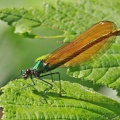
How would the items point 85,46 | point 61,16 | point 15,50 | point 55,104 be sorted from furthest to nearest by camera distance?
point 15,50, point 61,16, point 85,46, point 55,104

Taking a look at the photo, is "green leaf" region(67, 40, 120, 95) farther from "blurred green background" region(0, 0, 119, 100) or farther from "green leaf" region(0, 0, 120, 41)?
"blurred green background" region(0, 0, 119, 100)

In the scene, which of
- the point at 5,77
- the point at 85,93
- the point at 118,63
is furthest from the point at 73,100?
the point at 5,77

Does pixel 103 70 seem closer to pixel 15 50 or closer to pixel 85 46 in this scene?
pixel 85 46

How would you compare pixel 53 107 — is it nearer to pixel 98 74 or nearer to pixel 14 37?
pixel 98 74

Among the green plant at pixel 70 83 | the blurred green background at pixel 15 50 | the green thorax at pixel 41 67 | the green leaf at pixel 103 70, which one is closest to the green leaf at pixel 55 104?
the green plant at pixel 70 83

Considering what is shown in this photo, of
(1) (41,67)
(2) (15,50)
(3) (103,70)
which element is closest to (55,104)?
(3) (103,70)

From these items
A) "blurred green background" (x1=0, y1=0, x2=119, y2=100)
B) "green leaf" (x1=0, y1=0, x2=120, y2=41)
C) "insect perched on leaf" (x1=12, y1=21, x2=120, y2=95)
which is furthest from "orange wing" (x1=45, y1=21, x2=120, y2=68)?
"blurred green background" (x1=0, y1=0, x2=119, y2=100)
